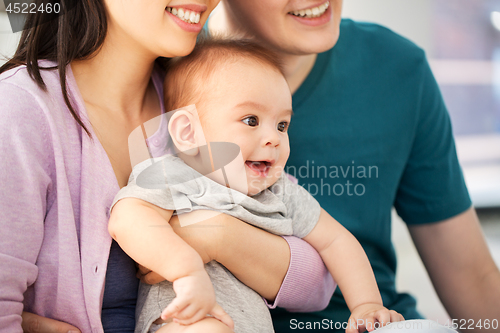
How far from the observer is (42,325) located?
697 mm

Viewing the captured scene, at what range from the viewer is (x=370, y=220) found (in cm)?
111

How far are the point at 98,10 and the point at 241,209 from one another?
476 mm

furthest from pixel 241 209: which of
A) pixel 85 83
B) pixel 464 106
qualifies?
pixel 464 106

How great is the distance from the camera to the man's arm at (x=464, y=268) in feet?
3.69

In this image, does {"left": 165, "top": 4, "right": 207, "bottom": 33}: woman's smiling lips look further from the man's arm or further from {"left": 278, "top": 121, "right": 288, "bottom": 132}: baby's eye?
the man's arm

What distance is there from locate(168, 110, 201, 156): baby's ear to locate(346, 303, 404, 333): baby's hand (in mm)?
422

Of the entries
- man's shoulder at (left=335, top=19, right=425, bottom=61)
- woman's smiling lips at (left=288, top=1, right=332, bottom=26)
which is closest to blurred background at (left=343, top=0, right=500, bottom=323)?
man's shoulder at (left=335, top=19, right=425, bottom=61)

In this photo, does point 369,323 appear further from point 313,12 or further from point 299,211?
point 313,12

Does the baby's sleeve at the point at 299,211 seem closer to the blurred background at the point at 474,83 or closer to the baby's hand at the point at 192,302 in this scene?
the baby's hand at the point at 192,302

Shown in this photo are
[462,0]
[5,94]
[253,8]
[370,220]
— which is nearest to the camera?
[5,94]

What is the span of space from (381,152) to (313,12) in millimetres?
409

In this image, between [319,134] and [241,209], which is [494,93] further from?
[241,209]

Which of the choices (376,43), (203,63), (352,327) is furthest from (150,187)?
(376,43)

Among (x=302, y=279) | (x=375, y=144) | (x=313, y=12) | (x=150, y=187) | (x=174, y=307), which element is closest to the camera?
(x=174, y=307)
